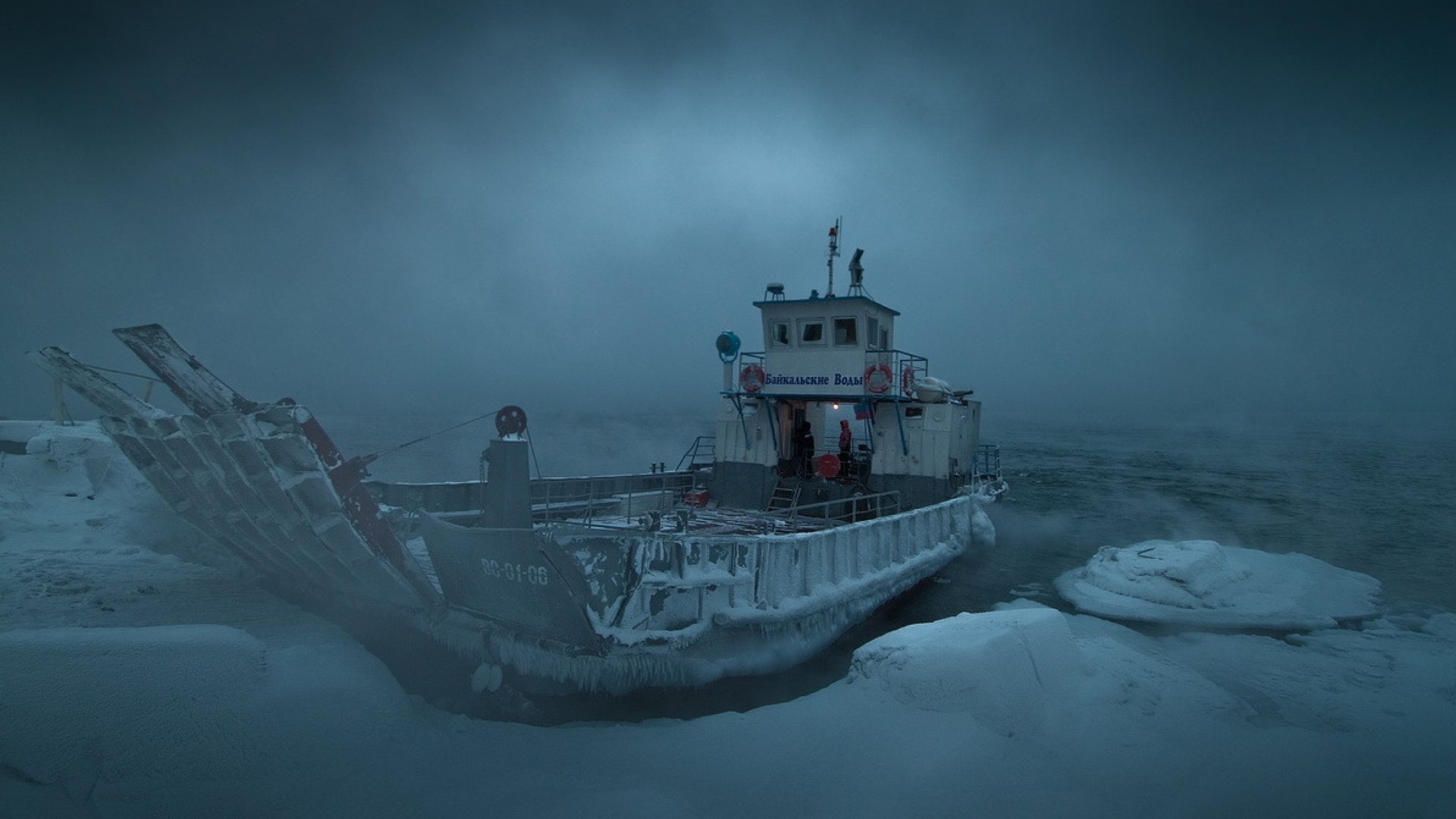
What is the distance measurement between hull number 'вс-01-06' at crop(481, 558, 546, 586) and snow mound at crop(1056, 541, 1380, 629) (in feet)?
37.3

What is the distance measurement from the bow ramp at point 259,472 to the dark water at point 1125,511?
2.53 metres

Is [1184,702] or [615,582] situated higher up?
[615,582]

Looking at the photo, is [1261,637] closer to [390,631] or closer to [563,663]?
[563,663]

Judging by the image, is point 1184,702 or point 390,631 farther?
point 390,631

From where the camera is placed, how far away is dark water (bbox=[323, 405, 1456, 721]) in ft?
41.0

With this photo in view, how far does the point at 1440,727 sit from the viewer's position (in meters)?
6.91

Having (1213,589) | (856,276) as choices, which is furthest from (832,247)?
(1213,589)

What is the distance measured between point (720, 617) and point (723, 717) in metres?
1.64

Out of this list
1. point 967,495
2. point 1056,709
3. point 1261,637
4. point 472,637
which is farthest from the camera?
point 967,495

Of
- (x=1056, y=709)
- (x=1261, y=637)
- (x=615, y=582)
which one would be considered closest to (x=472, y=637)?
(x=615, y=582)

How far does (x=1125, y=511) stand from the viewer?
91.8 ft

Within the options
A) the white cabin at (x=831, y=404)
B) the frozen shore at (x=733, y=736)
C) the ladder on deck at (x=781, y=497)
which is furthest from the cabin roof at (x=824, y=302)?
the frozen shore at (x=733, y=736)

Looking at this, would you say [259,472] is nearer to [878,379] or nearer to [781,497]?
[781,497]

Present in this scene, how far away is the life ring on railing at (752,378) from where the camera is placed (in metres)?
16.0
